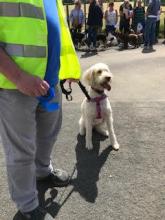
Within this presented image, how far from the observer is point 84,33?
Result: 46.0 feet

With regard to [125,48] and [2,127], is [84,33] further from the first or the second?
[2,127]

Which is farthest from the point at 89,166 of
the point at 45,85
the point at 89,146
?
the point at 45,85

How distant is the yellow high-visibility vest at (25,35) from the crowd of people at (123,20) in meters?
10.6

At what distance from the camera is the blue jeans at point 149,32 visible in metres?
13.0

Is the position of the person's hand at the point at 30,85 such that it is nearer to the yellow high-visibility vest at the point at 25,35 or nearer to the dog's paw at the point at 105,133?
the yellow high-visibility vest at the point at 25,35

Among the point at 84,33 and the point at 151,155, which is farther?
the point at 84,33

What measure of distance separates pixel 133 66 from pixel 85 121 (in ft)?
16.6

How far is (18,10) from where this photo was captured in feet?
7.64

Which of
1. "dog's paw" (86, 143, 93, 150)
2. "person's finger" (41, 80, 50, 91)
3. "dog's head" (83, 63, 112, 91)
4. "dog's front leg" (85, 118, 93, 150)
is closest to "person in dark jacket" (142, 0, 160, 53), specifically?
"dog's head" (83, 63, 112, 91)

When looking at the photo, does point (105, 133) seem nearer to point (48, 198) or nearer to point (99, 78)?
point (99, 78)

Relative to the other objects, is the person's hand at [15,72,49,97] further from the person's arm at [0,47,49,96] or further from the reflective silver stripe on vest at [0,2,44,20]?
the reflective silver stripe on vest at [0,2,44,20]

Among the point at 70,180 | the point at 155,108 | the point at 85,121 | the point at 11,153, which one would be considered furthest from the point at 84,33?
the point at 11,153

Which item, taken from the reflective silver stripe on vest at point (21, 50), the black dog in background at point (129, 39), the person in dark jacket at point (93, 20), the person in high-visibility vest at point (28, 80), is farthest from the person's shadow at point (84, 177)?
the person in dark jacket at point (93, 20)

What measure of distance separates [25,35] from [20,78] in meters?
0.26
